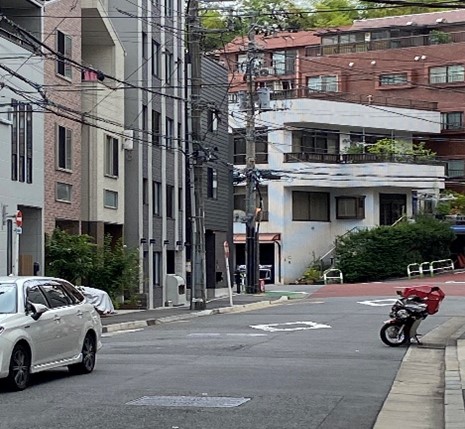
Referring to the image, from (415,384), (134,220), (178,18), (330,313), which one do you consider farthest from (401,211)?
(415,384)

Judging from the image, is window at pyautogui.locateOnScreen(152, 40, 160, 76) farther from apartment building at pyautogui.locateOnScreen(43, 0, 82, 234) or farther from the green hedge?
the green hedge

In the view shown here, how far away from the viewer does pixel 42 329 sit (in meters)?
15.4

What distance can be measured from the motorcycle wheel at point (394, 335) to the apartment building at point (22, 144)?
11.5 m

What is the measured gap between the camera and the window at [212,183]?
5542 centimetres

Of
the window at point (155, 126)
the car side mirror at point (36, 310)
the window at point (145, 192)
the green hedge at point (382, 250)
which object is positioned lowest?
the car side mirror at point (36, 310)

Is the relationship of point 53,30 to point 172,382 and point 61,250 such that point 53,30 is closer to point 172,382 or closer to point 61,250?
point 61,250

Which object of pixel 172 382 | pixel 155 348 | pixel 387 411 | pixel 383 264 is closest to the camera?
pixel 387 411

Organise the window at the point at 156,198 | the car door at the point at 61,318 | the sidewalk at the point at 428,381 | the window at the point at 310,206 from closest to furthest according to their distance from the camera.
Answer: the sidewalk at the point at 428,381
the car door at the point at 61,318
the window at the point at 156,198
the window at the point at 310,206

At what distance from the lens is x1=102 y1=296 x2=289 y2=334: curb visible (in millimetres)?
30075

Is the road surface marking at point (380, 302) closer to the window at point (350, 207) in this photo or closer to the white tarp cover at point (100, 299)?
the white tarp cover at point (100, 299)

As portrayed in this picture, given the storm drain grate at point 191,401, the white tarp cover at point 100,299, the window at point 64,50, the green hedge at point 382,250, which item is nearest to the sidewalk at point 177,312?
the white tarp cover at point 100,299

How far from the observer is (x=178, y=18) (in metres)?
50.5

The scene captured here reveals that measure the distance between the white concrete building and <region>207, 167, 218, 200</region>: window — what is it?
11947 millimetres

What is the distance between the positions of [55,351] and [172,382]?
1.78 meters
